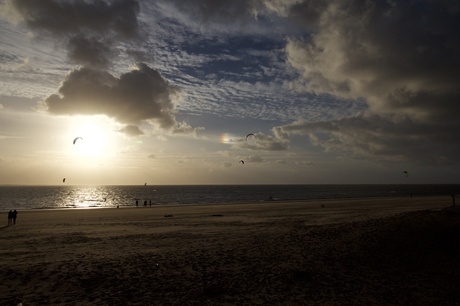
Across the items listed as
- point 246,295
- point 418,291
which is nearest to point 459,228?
point 418,291

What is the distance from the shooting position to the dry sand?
35.4 ft

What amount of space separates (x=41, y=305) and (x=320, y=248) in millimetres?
12792

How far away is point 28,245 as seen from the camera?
1923 centimetres

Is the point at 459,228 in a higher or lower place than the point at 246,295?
higher

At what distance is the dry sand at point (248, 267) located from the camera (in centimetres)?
1078

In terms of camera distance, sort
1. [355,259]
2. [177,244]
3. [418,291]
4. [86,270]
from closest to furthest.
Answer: [418,291]
[86,270]
[355,259]
[177,244]

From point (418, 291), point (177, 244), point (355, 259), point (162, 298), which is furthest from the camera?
point (177, 244)

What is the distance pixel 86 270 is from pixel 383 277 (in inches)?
486

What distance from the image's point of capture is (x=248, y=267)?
14.0 meters

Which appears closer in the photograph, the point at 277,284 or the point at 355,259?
the point at 277,284

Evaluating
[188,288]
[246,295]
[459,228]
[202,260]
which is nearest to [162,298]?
[188,288]

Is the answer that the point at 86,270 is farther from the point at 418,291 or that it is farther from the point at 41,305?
the point at 418,291

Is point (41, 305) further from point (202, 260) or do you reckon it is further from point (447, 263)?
point (447, 263)

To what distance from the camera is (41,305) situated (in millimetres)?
9891
